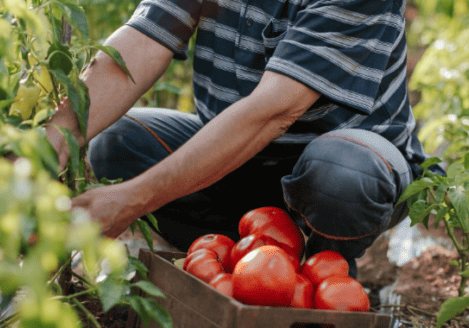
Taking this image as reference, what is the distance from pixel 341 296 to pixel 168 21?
897mm

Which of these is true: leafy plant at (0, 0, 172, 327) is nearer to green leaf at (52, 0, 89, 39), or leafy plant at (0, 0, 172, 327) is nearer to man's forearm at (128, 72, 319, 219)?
green leaf at (52, 0, 89, 39)

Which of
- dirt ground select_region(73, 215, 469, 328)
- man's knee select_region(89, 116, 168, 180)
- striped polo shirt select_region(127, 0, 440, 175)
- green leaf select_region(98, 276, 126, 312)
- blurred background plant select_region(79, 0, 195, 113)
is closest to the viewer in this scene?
green leaf select_region(98, 276, 126, 312)

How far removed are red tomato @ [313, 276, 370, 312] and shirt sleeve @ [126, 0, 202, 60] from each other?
0.82 meters

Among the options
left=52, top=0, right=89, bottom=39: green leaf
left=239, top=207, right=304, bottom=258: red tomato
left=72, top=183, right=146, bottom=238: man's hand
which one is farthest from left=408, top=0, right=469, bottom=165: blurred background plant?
left=52, top=0, right=89, bottom=39: green leaf

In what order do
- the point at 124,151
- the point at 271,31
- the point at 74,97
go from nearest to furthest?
the point at 74,97, the point at 271,31, the point at 124,151

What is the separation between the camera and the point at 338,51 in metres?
1.09

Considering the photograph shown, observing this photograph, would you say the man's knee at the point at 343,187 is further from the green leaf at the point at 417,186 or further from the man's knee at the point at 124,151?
the man's knee at the point at 124,151

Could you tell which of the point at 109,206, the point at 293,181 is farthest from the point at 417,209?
the point at 109,206

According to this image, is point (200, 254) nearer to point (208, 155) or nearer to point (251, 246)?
point (251, 246)

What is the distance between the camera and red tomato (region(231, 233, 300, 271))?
104 cm

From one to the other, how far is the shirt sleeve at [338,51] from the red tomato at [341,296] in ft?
1.41

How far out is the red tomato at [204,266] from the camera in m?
0.98

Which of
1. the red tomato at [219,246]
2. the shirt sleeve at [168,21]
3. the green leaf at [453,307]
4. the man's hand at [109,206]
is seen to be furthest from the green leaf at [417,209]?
the shirt sleeve at [168,21]

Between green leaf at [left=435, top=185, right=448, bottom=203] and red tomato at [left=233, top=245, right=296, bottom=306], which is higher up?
green leaf at [left=435, top=185, right=448, bottom=203]
